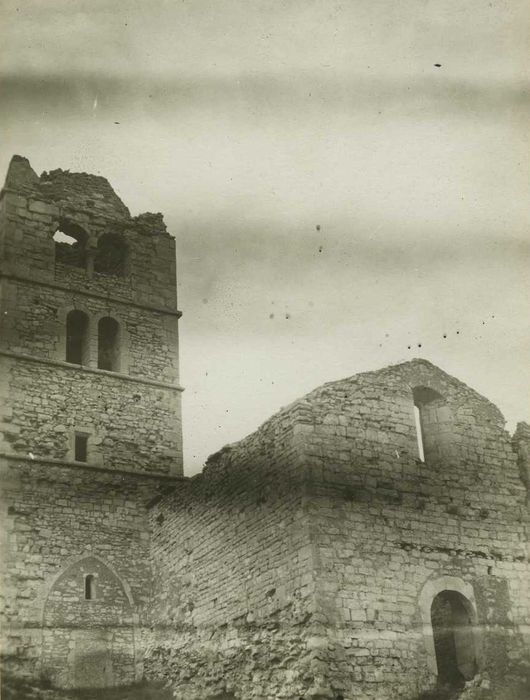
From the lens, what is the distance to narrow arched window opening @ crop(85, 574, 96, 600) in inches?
776

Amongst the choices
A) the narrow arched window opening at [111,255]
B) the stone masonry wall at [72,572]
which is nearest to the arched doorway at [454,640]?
the stone masonry wall at [72,572]

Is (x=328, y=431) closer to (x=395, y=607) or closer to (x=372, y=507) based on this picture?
(x=372, y=507)

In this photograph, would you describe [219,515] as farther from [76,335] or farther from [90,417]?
[76,335]

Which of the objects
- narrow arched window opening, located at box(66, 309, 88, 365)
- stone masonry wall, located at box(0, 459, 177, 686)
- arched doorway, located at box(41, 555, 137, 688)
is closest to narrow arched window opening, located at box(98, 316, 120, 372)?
narrow arched window opening, located at box(66, 309, 88, 365)


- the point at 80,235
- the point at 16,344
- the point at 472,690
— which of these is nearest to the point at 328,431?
the point at 472,690

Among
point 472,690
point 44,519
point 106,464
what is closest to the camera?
point 472,690

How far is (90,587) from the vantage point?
19828 mm

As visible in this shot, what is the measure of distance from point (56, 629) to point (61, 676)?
89 centimetres

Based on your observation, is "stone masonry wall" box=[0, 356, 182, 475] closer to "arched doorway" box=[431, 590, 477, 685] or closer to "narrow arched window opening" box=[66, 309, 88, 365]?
"narrow arched window opening" box=[66, 309, 88, 365]

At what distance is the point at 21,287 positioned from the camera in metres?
22.3

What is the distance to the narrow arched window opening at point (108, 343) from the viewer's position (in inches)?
915

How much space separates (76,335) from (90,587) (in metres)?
6.32

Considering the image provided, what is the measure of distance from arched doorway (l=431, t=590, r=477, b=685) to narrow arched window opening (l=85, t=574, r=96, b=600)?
728 cm

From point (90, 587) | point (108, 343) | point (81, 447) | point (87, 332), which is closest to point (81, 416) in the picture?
point (81, 447)
